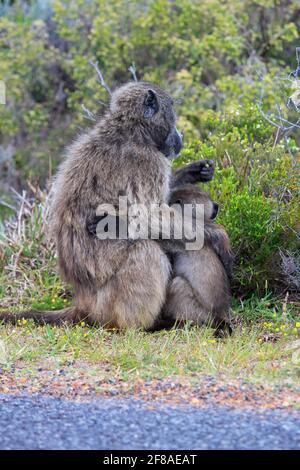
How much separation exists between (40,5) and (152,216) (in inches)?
355

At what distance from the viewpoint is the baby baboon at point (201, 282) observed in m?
5.10

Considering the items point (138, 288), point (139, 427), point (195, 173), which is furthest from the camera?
point (195, 173)

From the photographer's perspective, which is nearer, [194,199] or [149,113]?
[194,199]

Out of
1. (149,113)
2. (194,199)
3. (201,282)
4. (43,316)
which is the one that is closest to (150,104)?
(149,113)

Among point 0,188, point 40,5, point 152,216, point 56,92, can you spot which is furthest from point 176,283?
point 40,5

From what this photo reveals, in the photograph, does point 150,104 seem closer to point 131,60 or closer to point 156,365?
point 156,365

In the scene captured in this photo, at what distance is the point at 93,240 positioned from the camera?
5.09 metres

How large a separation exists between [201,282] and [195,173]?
2.42 feet

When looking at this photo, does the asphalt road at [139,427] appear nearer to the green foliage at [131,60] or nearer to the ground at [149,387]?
the ground at [149,387]

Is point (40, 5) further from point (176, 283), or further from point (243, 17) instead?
point (176, 283)

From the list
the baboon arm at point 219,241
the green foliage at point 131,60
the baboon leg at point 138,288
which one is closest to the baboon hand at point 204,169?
the baboon arm at point 219,241

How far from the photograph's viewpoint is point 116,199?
16.6 ft

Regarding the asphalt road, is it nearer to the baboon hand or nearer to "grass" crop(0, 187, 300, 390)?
"grass" crop(0, 187, 300, 390)

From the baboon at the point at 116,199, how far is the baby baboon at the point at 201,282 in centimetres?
9
